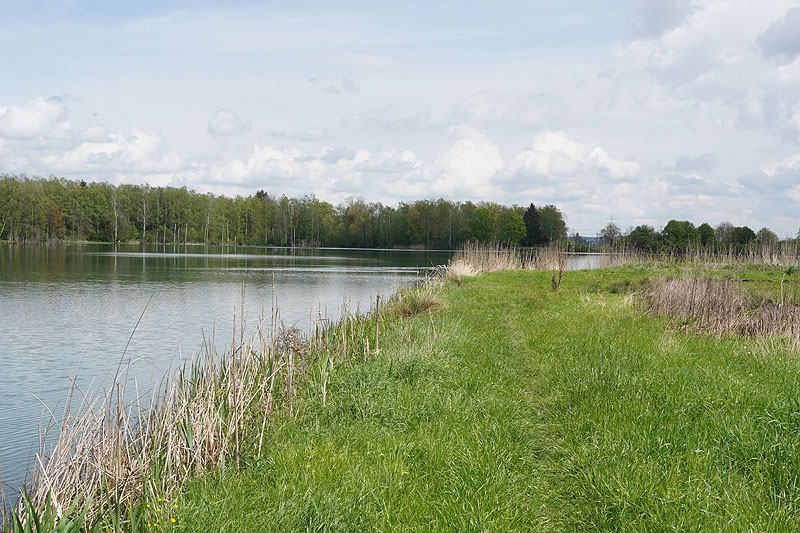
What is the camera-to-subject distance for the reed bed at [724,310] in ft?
31.0

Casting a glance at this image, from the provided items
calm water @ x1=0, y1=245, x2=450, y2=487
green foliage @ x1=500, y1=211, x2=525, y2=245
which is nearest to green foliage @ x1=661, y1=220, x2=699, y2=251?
calm water @ x1=0, y1=245, x2=450, y2=487

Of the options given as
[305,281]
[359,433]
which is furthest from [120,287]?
[359,433]

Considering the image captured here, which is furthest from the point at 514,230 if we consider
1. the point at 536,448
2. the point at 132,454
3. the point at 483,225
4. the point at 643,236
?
the point at 132,454

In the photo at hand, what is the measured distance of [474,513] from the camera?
3951 millimetres

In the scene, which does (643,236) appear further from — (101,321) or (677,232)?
(101,321)

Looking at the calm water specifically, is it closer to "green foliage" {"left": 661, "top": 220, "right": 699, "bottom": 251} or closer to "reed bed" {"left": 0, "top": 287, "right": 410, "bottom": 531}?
"reed bed" {"left": 0, "top": 287, "right": 410, "bottom": 531}

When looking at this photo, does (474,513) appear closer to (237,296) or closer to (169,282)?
(237,296)

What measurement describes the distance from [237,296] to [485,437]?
62.5 feet

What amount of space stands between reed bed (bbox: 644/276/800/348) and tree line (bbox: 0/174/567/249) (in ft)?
211

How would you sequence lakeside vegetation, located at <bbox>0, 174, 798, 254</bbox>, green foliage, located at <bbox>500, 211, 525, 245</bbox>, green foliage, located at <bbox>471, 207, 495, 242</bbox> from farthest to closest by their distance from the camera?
green foliage, located at <bbox>471, 207, 495, 242</bbox> → green foliage, located at <bbox>500, 211, 525, 245</bbox> → lakeside vegetation, located at <bbox>0, 174, 798, 254</bbox>

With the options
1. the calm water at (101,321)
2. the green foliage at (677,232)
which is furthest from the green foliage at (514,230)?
the calm water at (101,321)

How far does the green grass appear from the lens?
3.92m

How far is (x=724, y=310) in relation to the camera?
33.6 feet

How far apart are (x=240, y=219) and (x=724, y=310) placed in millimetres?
111774
